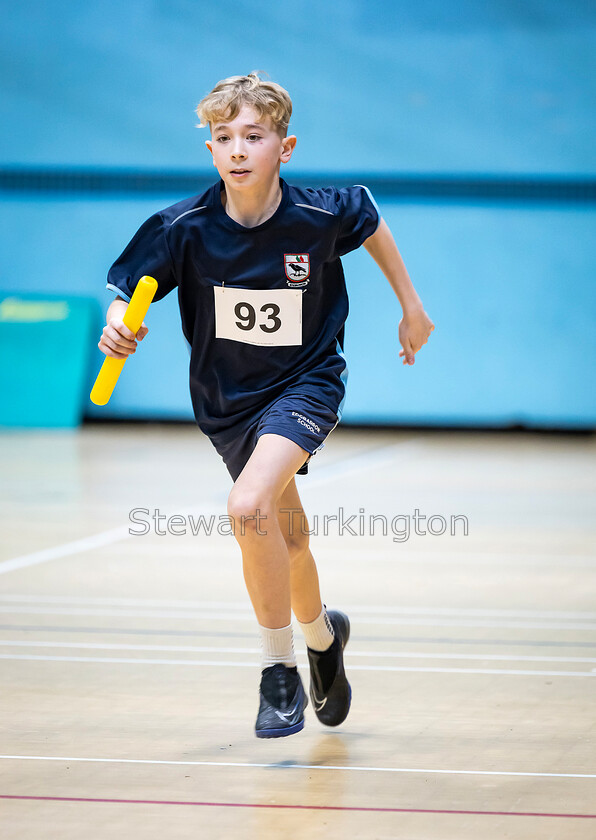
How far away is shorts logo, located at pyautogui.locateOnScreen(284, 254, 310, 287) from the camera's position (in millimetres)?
2871

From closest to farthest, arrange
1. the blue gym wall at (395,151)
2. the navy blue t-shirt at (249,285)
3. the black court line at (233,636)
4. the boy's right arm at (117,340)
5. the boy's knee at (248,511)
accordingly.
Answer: the boy's knee at (248,511), the boy's right arm at (117,340), the navy blue t-shirt at (249,285), the black court line at (233,636), the blue gym wall at (395,151)

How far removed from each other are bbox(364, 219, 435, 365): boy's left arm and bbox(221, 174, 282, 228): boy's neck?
0.29m

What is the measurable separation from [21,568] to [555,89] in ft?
23.6

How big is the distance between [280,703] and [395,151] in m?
8.24

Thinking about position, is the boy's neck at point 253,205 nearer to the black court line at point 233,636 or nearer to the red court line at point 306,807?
the red court line at point 306,807

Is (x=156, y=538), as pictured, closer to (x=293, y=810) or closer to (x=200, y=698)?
(x=200, y=698)

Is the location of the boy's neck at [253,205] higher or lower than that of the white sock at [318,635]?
higher

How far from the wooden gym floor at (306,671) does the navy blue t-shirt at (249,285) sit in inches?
32.7

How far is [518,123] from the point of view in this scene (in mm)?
10078

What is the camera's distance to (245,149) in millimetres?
2775

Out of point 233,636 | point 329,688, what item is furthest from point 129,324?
point 233,636

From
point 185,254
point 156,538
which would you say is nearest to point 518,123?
point 156,538

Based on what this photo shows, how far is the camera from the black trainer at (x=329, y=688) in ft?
9.50

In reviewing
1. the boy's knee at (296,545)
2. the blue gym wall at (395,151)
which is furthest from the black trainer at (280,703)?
the blue gym wall at (395,151)
